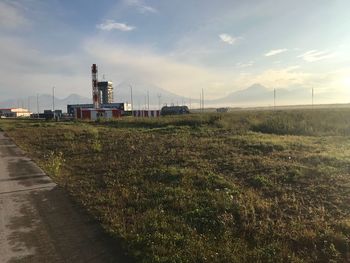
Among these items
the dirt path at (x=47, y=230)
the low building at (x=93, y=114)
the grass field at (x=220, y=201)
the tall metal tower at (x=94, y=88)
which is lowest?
the dirt path at (x=47, y=230)

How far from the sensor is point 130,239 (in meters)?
6.38

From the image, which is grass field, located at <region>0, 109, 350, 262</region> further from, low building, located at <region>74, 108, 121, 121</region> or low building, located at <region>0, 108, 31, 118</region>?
low building, located at <region>0, 108, 31, 118</region>

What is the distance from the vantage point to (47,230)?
7.04 m

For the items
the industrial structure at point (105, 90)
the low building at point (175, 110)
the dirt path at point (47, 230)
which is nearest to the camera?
the dirt path at point (47, 230)

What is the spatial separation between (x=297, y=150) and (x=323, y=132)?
11.5 metres

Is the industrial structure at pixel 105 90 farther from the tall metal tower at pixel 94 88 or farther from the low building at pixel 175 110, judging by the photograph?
the low building at pixel 175 110

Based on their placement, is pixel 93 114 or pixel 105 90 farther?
pixel 105 90

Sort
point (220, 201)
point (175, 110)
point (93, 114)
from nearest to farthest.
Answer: point (220, 201)
point (93, 114)
point (175, 110)

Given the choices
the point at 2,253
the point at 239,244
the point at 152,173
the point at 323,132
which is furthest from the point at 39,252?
the point at 323,132

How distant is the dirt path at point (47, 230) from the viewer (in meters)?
5.90

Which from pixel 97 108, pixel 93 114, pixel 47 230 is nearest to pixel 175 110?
pixel 97 108

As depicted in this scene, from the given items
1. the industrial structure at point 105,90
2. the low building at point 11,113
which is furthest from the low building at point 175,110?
the low building at point 11,113

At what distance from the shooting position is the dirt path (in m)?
5.90

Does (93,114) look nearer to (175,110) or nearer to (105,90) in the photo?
(175,110)
